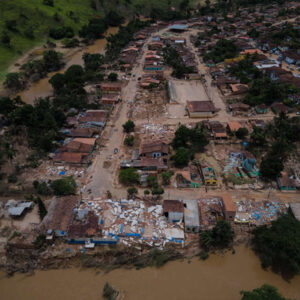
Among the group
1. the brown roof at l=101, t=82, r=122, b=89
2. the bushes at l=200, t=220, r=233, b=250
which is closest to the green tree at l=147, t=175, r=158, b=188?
the bushes at l=200, t=220, r=233, b=250

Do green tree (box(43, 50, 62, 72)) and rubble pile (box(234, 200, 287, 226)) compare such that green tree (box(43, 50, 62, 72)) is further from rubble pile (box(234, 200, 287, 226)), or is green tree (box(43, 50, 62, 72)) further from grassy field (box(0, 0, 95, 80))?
rubble pile (box(234, 200, 287, 226))

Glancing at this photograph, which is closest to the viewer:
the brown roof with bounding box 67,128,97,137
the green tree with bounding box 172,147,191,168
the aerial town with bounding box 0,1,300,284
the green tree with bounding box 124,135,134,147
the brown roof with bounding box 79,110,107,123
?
the aerial town with bounding box 0,1,300,284

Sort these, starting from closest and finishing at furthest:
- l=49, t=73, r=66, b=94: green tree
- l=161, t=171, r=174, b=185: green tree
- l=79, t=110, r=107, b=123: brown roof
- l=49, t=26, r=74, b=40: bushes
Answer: l=161, t=171, r=174, b=185: green tree < l=79, t=110, r=107, b=123: brown roof < l=49, t=73, r=66, b=94: green tree < l=49, t=26, r=74, b=40: bushes

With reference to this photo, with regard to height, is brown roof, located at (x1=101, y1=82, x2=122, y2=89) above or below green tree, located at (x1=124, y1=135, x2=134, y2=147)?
above

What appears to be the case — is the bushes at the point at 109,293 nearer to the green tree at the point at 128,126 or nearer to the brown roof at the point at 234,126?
the green tree at the point at 128,126

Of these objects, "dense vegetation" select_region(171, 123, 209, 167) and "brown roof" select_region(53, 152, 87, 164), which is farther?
"dense vegetation" select_region(171, 123, 209, 167)

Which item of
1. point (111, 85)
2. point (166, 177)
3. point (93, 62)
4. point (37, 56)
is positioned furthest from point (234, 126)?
point (37, 56)

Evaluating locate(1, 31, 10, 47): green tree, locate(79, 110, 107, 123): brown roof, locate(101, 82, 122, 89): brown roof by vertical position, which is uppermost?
locate(1, 31, 10, 47): green tree
